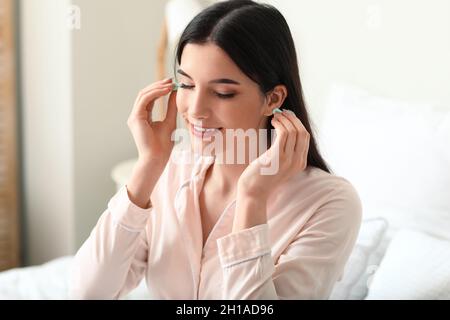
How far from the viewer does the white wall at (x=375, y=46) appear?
1.52 meters

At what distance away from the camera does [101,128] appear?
6.41ft

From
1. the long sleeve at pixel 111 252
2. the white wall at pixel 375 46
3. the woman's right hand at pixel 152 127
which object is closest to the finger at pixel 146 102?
the woman's right hand at pixel 152 127

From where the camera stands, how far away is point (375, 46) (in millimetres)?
1644

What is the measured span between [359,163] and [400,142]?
0.10 m

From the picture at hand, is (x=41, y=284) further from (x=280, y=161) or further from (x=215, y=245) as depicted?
(x=280, y=161)

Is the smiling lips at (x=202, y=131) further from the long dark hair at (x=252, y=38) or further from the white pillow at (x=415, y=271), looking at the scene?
the white pillow at (x=415, y=271)

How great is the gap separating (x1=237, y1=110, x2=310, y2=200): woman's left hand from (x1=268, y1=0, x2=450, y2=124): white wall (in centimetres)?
69

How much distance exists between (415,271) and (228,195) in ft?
1.33

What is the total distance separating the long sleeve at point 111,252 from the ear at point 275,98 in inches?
9.8

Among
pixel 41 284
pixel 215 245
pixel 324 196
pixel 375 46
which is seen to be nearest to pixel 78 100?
pixel 41 284

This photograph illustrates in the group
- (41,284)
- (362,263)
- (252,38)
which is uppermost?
(252,38)

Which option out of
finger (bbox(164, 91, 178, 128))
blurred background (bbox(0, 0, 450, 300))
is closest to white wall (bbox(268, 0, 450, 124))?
blurred background (bbox(0, 0, 450, 300))

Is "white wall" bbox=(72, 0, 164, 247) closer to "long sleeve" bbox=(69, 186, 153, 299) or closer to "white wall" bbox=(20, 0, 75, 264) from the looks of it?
"white wall" bbox=(20, 0, 75, 264)

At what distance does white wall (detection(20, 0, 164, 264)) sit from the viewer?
1.90 m
